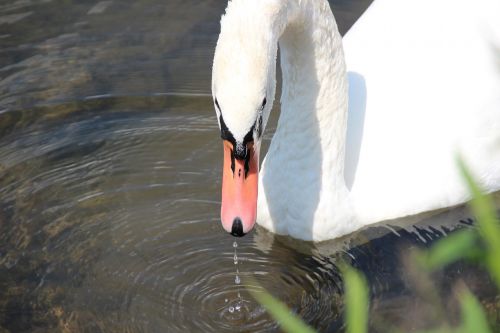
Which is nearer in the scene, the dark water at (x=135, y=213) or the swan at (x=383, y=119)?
the dark water at (x=135, y=213)

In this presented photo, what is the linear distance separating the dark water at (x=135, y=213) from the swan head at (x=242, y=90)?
874 mm

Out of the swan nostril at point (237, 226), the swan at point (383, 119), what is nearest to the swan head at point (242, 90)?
the swan nostril at point (237, 226)

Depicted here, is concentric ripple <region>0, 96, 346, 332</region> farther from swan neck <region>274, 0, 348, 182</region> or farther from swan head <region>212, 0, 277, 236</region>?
swan head <region>212, 0, 277, 236</region>

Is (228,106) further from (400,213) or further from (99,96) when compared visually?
(99,96)

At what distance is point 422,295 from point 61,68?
11.7 feet

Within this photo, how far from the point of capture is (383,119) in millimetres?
5598

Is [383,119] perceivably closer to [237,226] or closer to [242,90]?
[237,226]

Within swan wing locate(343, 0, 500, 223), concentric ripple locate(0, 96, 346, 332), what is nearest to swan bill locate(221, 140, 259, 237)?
concentric ripple locate(0, 96, 346, 332)

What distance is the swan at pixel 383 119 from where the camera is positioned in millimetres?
5355

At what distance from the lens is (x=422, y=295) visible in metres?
5.22

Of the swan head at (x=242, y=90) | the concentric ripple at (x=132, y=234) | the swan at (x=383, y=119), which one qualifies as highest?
the swan head at (x=242, y=90)

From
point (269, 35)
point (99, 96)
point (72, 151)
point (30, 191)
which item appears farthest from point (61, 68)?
point (269, 35)

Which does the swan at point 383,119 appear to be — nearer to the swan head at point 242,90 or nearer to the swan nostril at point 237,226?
the swan head at point 242,90

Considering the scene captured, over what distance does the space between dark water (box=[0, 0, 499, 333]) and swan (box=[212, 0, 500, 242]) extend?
24 cm
